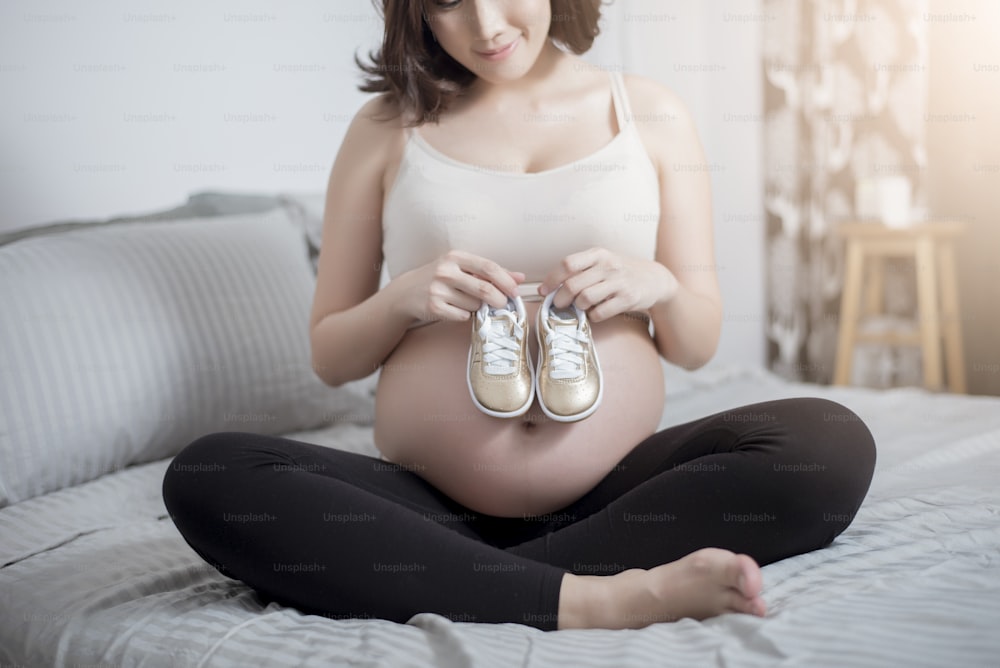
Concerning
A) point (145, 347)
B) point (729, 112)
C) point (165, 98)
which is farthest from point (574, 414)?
point (729, 112)

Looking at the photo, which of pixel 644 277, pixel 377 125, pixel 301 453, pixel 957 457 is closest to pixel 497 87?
pixel 377 125

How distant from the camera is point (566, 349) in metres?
0.94

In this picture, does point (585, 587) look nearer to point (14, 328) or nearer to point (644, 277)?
point (644, 277)

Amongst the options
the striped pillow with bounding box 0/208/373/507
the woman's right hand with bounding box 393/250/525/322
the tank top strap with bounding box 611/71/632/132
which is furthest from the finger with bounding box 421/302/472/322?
the striped pillow with bounding box 0/208/373/507

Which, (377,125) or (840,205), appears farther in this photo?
(840,205)

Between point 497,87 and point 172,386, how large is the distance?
63 centimetres

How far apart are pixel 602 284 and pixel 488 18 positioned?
36 cm

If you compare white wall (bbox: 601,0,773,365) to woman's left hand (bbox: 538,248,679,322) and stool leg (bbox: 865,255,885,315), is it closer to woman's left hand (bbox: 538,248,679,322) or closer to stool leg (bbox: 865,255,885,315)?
stool leg (bbox: 865,255,885,315)

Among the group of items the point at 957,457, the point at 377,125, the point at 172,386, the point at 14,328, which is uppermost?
the point at 377,125

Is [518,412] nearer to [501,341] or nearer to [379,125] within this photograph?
[501,341]

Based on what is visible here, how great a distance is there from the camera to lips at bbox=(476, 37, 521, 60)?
109cm

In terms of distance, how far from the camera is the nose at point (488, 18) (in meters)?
1.05

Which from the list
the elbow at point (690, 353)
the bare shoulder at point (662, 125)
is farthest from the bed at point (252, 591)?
the bare shoulder at point (662, 125)

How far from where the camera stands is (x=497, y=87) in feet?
4.00
